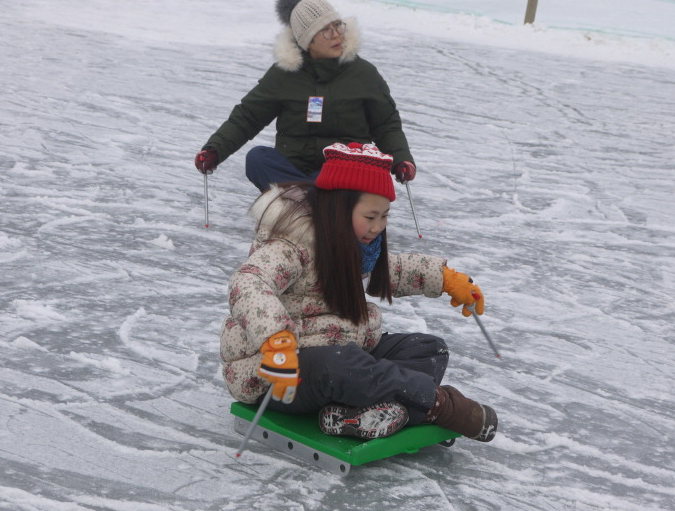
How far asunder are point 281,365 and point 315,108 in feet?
7.59

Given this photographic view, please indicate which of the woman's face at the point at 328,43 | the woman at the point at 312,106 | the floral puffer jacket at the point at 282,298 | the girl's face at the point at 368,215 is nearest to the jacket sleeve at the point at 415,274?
the floral puffer jacket at the point at 282,298

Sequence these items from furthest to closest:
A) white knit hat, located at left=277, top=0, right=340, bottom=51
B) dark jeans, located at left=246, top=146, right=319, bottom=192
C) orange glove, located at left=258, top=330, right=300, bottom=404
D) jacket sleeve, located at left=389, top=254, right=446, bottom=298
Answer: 1. dark jeans, located at left=246, top=146, right=319, bottom=192
2. white knit hat, located at left=277, top=0, right=340, bottom=51
3. jacket sleeve, located at left=389, top=254, right=446, bottom=298
4. orange glove, located at left=258, top=330, right=300, bottom=404

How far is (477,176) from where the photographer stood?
6.12 meters

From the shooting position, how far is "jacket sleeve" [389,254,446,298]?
2.75m

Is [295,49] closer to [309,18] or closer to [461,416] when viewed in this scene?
[309,18]

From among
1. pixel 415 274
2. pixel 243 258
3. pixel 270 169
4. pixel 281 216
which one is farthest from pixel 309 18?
pixel 281 216

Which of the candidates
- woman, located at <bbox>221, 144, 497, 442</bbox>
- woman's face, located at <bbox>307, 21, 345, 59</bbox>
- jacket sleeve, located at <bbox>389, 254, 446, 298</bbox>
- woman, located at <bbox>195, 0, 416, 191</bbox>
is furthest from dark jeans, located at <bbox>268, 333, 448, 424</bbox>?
woman's face, located at <bbox>307, 21, 345, 59</bbox>

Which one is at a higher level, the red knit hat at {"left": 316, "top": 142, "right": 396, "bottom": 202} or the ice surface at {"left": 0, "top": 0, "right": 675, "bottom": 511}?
the red knit hat at {"left": 316, "top": 142, "right": 396, "bottom": 202}

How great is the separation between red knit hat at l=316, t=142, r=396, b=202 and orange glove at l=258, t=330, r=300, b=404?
Result: 0.47 metres

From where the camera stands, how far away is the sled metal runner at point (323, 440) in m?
2.37

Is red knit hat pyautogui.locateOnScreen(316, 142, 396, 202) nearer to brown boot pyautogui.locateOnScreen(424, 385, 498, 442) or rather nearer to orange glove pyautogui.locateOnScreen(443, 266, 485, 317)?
orange glove pyautogui.locateOnScreen(443, 266, 485, 317)

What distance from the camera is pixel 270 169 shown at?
175 inches

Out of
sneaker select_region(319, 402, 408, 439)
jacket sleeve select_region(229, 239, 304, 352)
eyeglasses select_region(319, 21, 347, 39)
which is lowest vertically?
sneaker select_region(319, 402, 408, 439)

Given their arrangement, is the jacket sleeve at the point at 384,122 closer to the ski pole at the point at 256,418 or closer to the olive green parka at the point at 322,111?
the olive green parka at the point at 322,111
